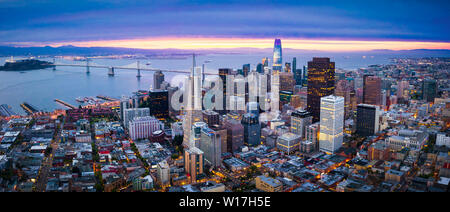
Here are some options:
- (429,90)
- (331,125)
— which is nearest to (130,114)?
(331,125)

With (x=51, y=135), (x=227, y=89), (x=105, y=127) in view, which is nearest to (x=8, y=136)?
(x=51, y=135)

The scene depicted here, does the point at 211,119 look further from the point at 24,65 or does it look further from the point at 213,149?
the point at 24,65

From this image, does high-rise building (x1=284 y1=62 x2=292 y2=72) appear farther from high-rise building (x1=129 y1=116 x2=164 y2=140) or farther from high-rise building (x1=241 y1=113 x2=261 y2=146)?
high-rise building (x1=129 y1=116 x2=164 y2=140)

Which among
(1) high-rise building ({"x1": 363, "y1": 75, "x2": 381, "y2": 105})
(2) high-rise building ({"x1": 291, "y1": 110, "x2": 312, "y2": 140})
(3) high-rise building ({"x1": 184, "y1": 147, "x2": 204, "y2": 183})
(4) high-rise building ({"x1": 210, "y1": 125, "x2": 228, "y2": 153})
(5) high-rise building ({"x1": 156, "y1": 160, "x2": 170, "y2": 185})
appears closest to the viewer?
(5) high-rise building ({"x1": 156, "y1": 160, "x2": 170, "y2": 185})

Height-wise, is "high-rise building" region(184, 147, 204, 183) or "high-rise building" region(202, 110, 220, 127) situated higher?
"high-rise building" region(202, 110, 220, 127)

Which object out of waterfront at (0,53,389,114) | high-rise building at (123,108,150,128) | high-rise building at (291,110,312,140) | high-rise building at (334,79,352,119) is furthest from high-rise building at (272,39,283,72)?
high-rise building at (123,108,150,128)

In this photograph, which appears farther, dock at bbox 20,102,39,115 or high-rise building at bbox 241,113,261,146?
dock at bbox 20,102,39,115

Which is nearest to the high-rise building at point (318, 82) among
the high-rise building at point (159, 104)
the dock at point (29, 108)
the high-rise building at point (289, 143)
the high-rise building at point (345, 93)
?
the high-rise building at point (345, 93)

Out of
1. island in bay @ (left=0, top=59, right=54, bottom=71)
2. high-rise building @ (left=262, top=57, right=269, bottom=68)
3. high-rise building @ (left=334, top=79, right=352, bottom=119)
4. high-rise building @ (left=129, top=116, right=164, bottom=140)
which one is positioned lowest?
high-rise building @ (left=129, top=116, right=164, bottom=140)
